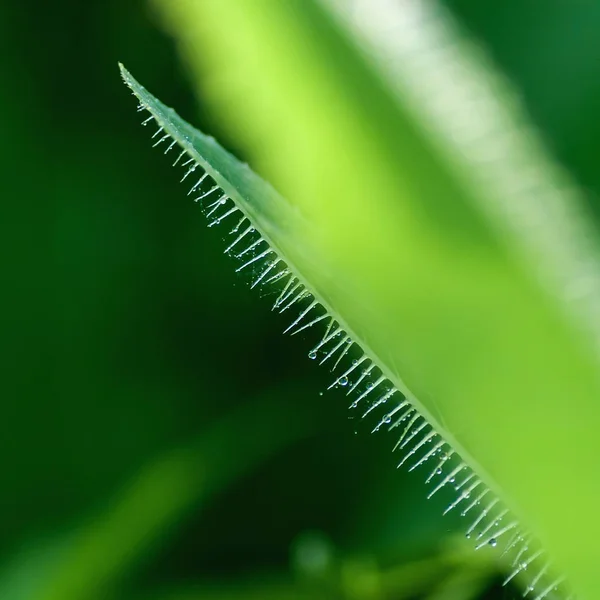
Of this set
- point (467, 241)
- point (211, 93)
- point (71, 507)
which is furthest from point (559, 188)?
point (71, 507)

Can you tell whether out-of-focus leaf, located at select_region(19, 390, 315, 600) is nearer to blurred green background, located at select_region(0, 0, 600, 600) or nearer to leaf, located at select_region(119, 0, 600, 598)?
blurred green background, located at select_region(0, 0, 600, 600)

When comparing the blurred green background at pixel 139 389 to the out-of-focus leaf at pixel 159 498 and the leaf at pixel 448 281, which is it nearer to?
the out-of-focus leaf at pixel 159 498

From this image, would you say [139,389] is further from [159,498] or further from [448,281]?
[448,281]

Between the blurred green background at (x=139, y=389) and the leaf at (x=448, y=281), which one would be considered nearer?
the leaf at (x=448, y=281)

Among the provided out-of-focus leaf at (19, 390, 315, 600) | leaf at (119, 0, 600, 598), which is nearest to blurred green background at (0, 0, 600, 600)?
out-of-focus leaf at (19, 390, 315, 600)

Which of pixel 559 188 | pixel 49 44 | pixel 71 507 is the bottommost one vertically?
Answer: pixel 71 507

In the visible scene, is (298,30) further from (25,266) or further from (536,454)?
(25,266)

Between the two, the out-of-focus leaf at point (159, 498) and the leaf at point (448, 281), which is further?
the out-of-focus leaf at point (159, 498)

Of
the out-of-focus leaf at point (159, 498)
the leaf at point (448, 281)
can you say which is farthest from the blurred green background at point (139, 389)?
the leaf at point (448, 281)
